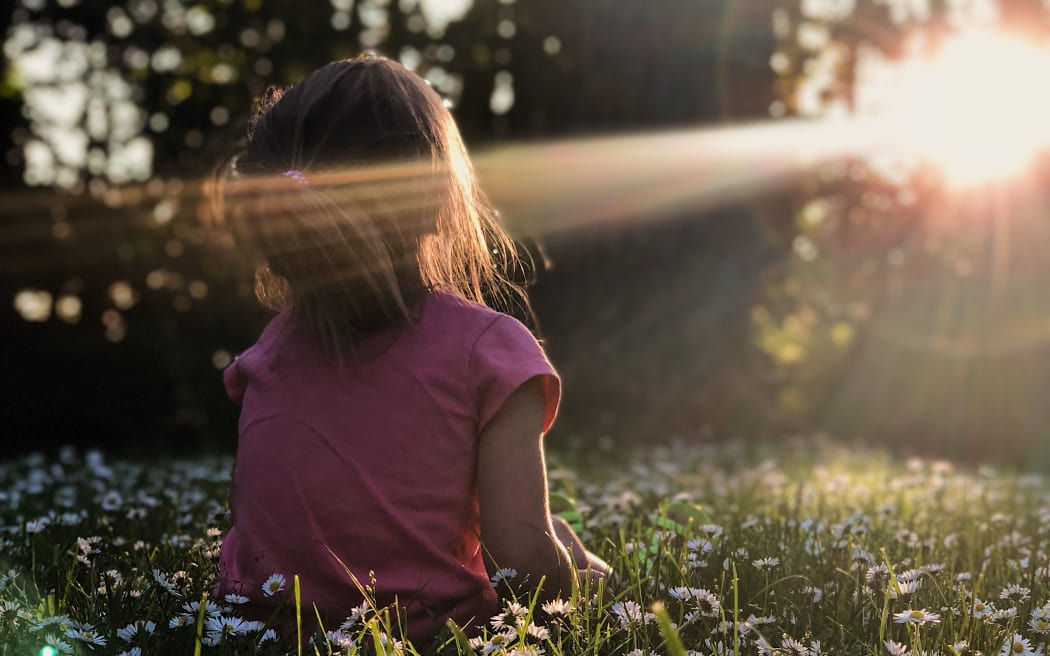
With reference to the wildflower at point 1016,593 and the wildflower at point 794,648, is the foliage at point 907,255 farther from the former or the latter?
the wildflower at point 794,648

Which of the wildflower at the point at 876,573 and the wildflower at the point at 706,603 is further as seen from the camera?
the wildflower at the point at 876,573

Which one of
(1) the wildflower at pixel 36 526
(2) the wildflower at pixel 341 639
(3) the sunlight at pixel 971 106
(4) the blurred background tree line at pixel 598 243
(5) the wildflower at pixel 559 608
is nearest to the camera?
(2) the wildflower at pixel 341 639

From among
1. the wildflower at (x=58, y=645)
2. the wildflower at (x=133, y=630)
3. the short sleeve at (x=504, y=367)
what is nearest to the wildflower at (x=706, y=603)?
the short sleeve at (x=504, y=367)

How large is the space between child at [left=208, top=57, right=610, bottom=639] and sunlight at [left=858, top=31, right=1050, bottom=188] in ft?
44.6

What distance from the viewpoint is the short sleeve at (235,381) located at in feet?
8.32

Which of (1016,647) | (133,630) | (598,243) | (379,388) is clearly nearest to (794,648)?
(1016,647)

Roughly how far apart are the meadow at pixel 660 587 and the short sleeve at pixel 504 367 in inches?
14.5

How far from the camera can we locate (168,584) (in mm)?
2350

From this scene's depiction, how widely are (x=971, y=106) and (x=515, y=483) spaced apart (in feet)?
48.2

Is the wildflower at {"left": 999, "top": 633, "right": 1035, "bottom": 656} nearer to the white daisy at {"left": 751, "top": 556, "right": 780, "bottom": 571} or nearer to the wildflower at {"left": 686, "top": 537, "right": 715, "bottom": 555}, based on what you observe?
the white daisy at {"left": 751, "top": 556, "right": 780, "bottom": 571}

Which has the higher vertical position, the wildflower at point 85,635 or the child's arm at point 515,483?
the child's arm at point 515,483

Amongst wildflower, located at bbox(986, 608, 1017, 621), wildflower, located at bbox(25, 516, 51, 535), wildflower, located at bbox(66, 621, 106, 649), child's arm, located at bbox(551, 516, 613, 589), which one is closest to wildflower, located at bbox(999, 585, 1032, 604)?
wildflower, located at bbox(986, 608, 1017, 621)

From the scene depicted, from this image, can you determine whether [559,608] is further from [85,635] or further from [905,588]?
[85,635]

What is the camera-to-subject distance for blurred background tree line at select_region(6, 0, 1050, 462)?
9.59 meters
